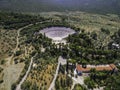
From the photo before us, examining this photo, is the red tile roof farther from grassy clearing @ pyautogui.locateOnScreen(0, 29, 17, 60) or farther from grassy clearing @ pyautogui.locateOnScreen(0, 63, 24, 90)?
grassy clearing @ pyautogui.locateOnScreen(0, 29, 17, 60)

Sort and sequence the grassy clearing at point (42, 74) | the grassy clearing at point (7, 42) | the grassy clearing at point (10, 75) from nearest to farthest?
the grassy clearing at point (42, 74) < the grassy clearing at point (10, 75) < the grassy clearing at point (7, 42)

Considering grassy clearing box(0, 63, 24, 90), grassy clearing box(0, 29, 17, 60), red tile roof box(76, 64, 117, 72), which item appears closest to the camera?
grassy clearing box(0, 63, 24, 90)

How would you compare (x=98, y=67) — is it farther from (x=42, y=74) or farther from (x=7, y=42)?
(x=7, y=42)

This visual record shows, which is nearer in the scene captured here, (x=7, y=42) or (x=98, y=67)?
(x=98, y=67)

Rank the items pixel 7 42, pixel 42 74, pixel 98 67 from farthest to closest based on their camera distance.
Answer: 1. pixel 7 42
2. pixel 98 67
3. pixel 42 74

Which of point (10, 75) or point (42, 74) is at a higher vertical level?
point (42, 74)

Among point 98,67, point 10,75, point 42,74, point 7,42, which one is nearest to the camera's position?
point 42,74

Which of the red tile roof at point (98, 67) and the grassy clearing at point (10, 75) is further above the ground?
the red tile roof at point (98, 67)

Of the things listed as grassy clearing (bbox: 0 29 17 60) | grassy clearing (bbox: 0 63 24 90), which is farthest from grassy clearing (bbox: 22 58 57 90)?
grassy clearing (bbox: 0 29 17 60)

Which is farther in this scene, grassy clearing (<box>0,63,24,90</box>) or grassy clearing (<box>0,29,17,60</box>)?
grassy clearing (<box>0,29,17,60</box>)

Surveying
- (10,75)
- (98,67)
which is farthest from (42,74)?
(98,67)

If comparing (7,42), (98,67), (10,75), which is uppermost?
(7,42)

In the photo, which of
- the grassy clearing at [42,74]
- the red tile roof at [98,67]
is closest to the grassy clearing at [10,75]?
the grassy clearing at [42,74]

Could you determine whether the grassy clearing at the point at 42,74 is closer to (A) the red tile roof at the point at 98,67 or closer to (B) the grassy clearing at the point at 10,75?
(B) the grassy clearing at the point at 10,75
